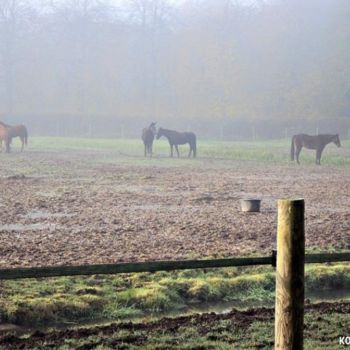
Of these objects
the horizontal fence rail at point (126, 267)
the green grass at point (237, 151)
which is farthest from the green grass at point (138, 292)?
the green grass at point (237, 151)

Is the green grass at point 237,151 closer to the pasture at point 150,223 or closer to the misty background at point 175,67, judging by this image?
the pasture at point 150,223

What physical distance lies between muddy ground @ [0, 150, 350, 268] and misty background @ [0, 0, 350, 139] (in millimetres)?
26559

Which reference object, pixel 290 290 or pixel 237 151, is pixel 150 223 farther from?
pixel 237 151

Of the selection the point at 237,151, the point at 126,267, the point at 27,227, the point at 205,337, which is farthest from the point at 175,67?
the point at 126,267

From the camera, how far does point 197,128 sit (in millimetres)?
53312

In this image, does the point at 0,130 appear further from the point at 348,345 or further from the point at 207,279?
the point at 348,345

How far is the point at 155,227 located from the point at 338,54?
53.3 metres

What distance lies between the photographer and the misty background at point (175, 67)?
2195 inches

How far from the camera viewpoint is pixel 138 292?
8445mm

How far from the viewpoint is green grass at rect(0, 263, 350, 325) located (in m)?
7.74

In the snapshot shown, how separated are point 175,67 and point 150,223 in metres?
53.6

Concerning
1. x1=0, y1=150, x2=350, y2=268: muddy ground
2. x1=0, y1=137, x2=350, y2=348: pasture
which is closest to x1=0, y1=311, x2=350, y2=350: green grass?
x1=0, y1=137, x2=350, y2=348: pasture

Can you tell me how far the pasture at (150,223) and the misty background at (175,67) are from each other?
26.7m

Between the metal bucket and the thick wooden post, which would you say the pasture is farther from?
the thick wooden post
